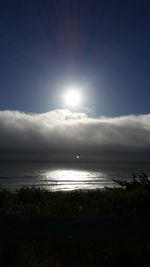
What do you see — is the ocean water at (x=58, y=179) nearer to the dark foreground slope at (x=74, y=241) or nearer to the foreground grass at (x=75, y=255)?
the dark foreground slope at (x=74, y=241)

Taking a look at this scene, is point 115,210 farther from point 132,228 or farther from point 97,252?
point 97,252

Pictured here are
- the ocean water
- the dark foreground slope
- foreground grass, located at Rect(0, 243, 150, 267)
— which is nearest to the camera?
foreground grass, located at Rect(0, 243, 150, 267)

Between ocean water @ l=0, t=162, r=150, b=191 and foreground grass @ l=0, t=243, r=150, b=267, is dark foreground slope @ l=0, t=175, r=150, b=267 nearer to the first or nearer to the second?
foreground grass @ l=0, t=243, r=150, b=267

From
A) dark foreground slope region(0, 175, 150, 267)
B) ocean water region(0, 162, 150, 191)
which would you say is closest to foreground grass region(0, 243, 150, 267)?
dark foreground slope region(0, 175, 150, 267)

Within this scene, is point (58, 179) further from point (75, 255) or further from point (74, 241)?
point (75, 255)

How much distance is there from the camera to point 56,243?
6.88 m

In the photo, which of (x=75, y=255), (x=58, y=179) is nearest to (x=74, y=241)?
(x=75, y=255)

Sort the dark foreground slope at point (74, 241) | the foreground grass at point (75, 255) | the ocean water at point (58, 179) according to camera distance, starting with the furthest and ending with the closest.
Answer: the ocean water at point (58, 179) < the dark foreground slope at point (74, 241) < the foreground grass at point (75, 255)

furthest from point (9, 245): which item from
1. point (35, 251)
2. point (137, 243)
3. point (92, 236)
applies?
point (137, 243)

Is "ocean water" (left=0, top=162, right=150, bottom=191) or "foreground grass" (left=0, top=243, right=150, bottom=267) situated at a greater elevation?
"ocean water" (left=0, top=162, right=150, bottom=191)

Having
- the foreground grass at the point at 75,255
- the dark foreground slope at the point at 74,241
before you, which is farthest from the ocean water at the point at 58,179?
the foreground grass at the point at 75,255

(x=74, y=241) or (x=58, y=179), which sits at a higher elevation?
(x=58, y=179)

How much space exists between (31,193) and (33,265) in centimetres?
1000

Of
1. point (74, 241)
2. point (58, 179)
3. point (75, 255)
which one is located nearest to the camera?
point (75, 255)
